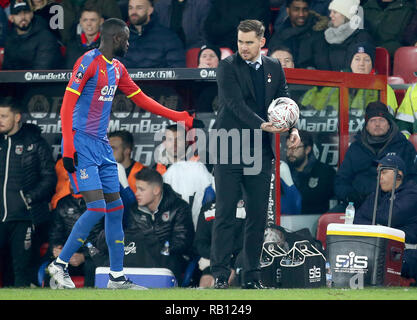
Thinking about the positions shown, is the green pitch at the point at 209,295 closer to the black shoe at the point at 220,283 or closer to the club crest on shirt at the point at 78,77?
the black shoe at the point at 220,283

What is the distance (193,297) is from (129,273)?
196 cm

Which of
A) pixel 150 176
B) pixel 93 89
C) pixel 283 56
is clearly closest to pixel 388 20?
pixel 283 56

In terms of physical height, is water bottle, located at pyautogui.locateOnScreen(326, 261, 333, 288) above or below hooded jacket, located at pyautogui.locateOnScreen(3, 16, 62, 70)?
below

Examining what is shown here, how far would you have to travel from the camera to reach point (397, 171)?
855 centimetres

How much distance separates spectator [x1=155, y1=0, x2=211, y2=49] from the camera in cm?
1076

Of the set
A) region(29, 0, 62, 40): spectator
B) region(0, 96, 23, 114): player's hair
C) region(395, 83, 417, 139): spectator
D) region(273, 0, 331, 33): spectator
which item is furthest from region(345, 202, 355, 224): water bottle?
region(29, 0, 62, 40): spectator

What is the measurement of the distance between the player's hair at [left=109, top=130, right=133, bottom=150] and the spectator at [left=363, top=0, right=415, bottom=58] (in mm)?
2996

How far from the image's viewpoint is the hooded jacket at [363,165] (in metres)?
9.01

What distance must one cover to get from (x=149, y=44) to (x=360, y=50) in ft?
6.86

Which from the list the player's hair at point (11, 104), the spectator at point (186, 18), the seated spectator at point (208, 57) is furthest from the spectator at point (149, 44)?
the player's hair at point (11, 104)

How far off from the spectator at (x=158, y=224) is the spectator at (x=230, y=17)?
2.31 meters

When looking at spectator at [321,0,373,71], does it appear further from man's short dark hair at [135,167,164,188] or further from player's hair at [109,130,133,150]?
man's short dark hair at [135,167,164,188]

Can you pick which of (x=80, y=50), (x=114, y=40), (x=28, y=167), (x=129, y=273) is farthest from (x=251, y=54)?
(x=80, y=50)

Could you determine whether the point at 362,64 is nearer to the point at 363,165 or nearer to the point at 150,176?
the point at 363,165
